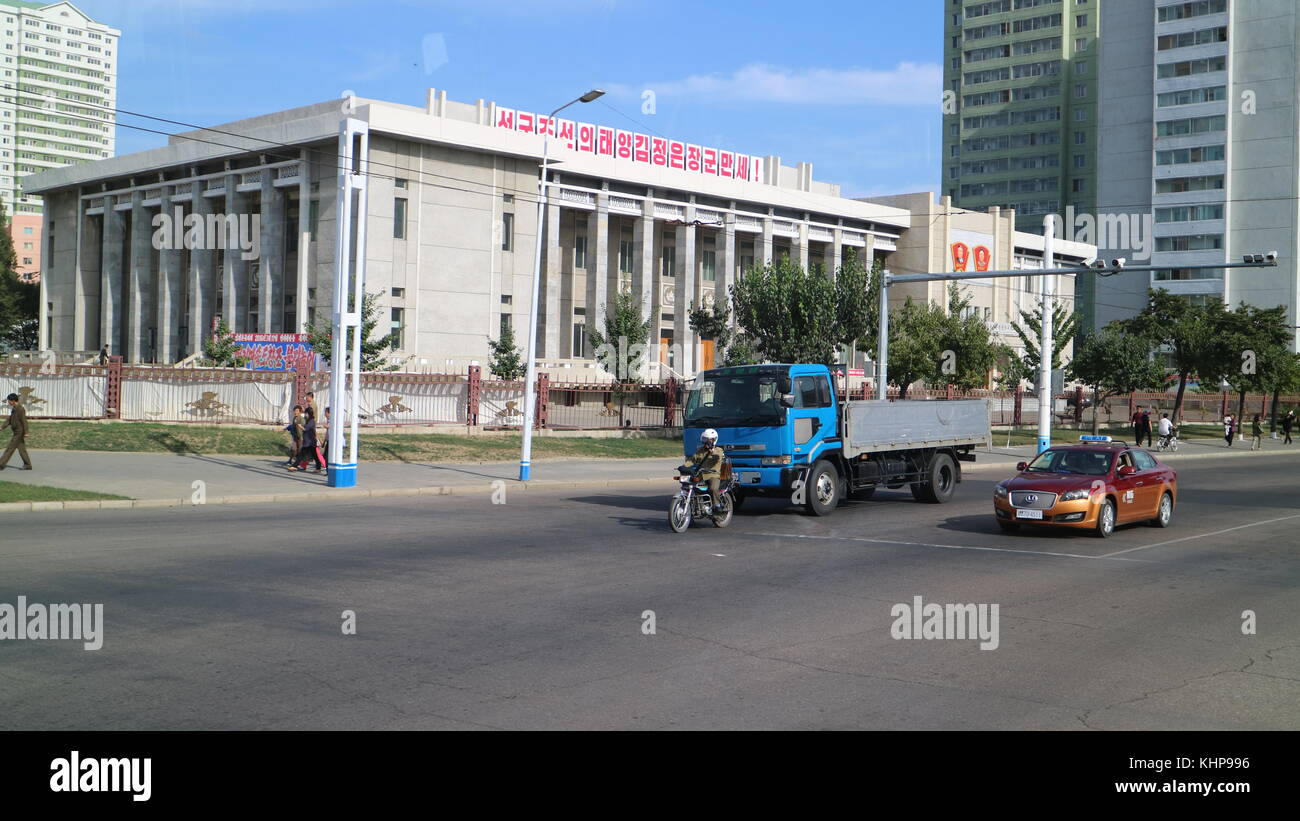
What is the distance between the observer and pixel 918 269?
8025cm

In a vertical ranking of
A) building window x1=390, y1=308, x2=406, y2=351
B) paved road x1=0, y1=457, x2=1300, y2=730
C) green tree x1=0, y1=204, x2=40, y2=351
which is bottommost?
paved road x1=0, y1=457, x2=1300, y2=730

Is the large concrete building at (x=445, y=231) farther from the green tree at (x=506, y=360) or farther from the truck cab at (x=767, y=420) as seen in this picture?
the truck cab at (x=767, y=420)

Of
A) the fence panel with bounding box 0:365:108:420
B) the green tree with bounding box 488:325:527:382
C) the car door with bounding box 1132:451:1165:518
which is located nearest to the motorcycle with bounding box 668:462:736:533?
the car door with bounding box 1132:451:1165:518

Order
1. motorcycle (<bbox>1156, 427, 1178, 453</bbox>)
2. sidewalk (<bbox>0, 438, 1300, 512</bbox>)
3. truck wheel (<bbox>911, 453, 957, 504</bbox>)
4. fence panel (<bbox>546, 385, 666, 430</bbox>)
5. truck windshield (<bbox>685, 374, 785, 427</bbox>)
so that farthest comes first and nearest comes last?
motorcycle (<bbox>1156, 427, 1178, 453</bbox>) → fence panel (<bbox>546, 385, 666, 430</bbox>) → truck wheel (<bbox>911, 453, 957, 504</bbox>) → sidewalk (<bbox>0, 438, 1300, 512</bbox>) → truck windshield (<bbox>685, 374, 785, 427</bbox>)

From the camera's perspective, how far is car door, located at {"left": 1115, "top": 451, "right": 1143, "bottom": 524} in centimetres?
1716

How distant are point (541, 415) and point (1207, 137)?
307 feet

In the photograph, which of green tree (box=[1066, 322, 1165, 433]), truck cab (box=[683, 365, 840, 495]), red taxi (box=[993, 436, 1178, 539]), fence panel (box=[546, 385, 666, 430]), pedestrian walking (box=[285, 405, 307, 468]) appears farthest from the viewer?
green tree (box=[1066, 322, 1165, 433])

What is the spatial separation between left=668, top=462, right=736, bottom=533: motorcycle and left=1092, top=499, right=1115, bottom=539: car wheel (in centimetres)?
587

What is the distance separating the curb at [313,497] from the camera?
1764 cm

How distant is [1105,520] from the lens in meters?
16.8

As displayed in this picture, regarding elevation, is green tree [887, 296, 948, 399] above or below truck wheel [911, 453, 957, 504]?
above

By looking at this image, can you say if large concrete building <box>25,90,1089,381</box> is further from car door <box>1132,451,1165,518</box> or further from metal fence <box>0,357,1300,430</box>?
car door <box>1132,451,1165,518</box>

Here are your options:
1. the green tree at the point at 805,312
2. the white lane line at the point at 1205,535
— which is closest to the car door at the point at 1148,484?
the white lane line at the point at 1205,535
